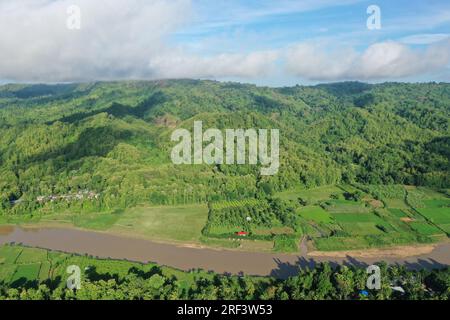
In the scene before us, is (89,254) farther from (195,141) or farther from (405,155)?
(405,155)

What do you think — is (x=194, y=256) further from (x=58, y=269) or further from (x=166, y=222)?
(x=58, y=269)

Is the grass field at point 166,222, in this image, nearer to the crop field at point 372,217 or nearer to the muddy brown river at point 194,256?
the muddy brown river at point 194,256

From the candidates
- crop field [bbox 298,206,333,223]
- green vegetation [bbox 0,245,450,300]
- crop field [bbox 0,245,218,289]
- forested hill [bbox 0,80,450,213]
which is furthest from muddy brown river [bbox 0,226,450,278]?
crop field [bbox 298,206,333,223]

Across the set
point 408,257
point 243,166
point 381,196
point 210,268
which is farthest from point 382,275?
point 243,166

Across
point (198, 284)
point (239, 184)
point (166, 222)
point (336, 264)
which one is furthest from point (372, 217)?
point (198, 284)

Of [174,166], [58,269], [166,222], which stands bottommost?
[58,269]
